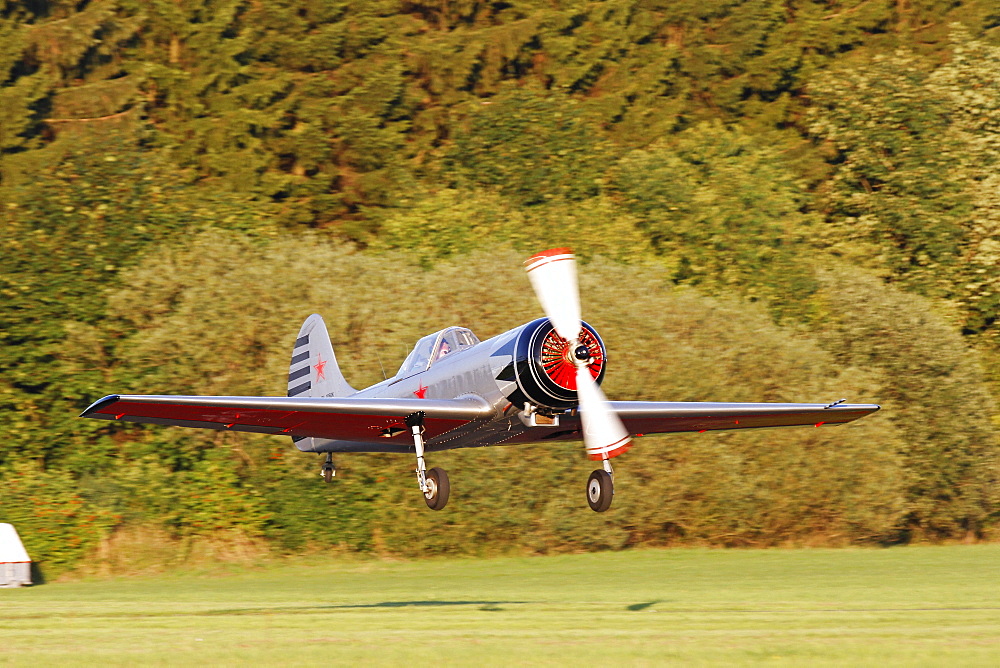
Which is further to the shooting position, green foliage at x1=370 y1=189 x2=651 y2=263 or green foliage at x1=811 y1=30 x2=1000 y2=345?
green foliage at x1=811 y1=30 x2=1000 y2=345

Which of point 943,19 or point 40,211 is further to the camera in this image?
point 943,19

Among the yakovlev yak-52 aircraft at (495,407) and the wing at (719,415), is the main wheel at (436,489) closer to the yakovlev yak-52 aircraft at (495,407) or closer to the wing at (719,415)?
the yakovlev yak-52 aircraft at (495,407)

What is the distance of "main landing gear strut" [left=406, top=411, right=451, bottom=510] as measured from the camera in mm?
14984

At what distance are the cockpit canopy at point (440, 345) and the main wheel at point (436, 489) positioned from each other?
158cm

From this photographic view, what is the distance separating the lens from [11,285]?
3341 centimetres

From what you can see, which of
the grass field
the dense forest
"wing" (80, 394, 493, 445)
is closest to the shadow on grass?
the grass field

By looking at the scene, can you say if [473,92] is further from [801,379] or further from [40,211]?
[801,379]

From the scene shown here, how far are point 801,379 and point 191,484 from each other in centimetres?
1548

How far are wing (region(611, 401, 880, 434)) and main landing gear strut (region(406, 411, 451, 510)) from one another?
7.61 feet

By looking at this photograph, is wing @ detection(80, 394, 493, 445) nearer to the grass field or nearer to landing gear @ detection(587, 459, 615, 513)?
landing gear @ detection(587, 459, 615, 513)

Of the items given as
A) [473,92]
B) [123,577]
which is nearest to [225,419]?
[123,577]

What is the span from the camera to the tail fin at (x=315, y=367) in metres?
20.2

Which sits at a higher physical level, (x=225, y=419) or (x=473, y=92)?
(x=473, y=92)

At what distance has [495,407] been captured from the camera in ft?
47.8
